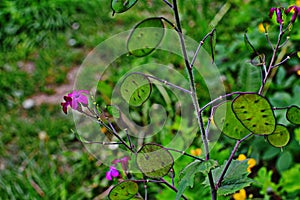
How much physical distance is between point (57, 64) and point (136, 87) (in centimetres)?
214

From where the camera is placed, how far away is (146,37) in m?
0.72

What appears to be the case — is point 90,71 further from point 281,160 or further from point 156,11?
point 281,160

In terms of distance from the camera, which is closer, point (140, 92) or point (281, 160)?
point (140, 92)

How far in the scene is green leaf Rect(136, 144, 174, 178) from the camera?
Result: 2.39ft

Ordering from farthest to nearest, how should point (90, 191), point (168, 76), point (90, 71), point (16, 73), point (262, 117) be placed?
point (16, 73)
point (90, 71)
point (168, 76)
point (90, 191)
point (262, 117)

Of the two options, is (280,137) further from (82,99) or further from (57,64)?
(57,64)

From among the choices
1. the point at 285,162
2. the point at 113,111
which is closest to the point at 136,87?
the point at 113,111

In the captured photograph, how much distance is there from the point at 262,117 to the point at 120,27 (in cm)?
232

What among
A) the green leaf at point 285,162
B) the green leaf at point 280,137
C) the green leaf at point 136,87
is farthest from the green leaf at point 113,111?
the green leaf at point 285,162

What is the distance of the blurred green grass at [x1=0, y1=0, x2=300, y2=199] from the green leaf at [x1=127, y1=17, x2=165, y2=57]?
1.77 feet

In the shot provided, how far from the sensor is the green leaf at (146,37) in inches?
28.2

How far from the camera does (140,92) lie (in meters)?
0.71

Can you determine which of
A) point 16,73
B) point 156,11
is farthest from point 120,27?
point 16,73

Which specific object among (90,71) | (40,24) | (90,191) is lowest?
(90,191)
